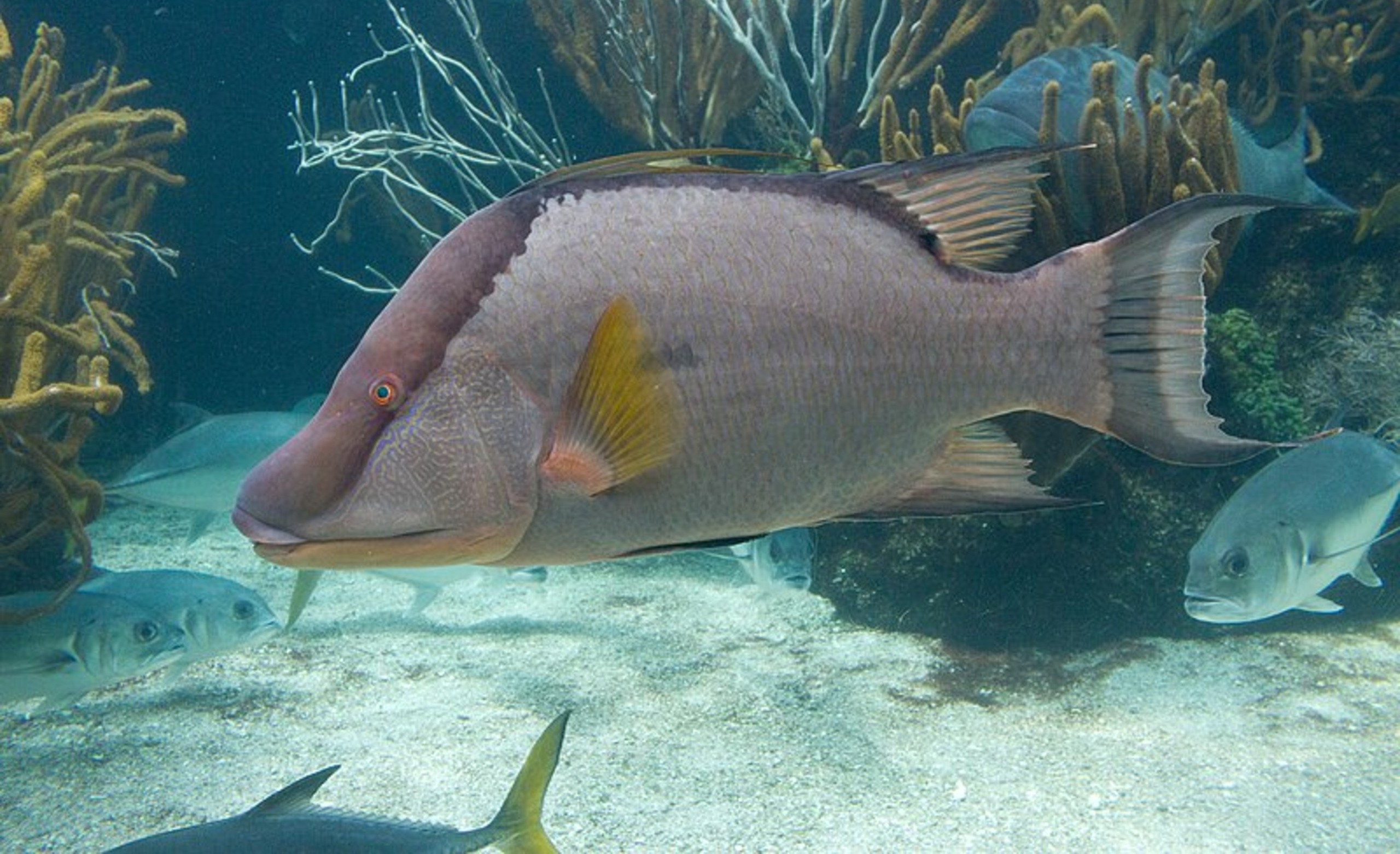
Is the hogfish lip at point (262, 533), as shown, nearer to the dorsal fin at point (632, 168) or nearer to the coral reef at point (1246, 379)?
the dorsal fin at point (632, 168)

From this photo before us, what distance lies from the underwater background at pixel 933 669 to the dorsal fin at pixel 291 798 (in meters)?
0.89

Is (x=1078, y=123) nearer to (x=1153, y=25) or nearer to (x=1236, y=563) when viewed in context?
(x=1236, y=563)

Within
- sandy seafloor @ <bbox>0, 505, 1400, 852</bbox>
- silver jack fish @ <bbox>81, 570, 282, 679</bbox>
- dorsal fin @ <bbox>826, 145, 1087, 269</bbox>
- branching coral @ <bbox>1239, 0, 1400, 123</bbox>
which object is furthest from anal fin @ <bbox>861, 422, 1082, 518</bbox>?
branching coral @ <bbox>1239, 0, 1400, 123</bbox>

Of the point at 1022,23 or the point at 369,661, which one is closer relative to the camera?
the point at 369,661

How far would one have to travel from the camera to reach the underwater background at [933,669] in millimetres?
2930

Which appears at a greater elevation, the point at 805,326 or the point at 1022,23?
the point at 1022,23

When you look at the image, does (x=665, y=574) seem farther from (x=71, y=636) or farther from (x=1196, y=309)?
(x=1196, y=309)

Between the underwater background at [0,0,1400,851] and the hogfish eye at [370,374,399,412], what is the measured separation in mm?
2076

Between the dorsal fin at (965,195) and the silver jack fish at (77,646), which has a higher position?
the dorsal fin at (965,195)

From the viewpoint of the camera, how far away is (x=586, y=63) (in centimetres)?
713

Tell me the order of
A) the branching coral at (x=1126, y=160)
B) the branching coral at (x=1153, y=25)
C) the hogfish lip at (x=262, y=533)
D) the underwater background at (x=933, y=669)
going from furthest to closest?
1. the branching coral at (x=1153, y=25)
2. the branching coral at (x=1126, y=160)
3. the underwater background at (x=933, y=669)
4. the hogfish lip at (x=262, y=533)

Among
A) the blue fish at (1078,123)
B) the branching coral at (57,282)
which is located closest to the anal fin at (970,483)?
the blue fish at (1078,123)

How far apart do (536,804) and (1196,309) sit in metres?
1.88

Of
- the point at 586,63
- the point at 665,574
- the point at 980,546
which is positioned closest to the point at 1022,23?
the point at 586,63
